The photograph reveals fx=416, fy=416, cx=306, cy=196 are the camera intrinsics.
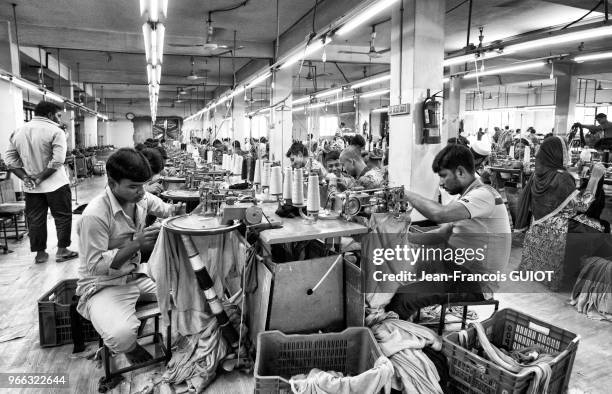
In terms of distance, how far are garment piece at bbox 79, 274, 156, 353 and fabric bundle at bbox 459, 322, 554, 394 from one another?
5.63 ft

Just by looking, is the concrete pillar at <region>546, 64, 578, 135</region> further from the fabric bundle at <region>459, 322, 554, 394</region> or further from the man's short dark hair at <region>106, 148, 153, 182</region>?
the man's short dark hair at <region>106, 148, 153, 182</region>

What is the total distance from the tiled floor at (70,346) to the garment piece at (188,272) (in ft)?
1.19

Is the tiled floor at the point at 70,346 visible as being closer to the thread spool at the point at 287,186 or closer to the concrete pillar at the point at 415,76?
the thread spool at the point at 287,186

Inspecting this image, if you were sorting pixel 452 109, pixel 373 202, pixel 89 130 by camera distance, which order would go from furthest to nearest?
1. pixel 89 130
2. pixel 452 109
3. pixel 373 202

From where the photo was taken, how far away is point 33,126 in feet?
13.8

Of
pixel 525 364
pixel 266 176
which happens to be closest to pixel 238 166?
pixel 266 176

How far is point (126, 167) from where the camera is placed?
7.16ft

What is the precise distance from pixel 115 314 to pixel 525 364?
209 cm

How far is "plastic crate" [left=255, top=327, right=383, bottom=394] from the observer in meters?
2.08

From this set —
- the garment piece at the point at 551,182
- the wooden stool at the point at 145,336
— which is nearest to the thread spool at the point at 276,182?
the wooden stool at the point at 145,336

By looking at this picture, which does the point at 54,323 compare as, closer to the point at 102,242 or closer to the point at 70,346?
the point at 70,346

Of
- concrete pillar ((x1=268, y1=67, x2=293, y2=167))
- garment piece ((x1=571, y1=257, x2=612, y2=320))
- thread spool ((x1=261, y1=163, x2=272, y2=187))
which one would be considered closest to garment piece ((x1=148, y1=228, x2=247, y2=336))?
thread spool ((x1=261, y1=163, x2=272, y2=187))

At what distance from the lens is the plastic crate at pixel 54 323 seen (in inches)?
101

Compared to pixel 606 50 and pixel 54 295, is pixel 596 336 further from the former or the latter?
pixel 606 50
